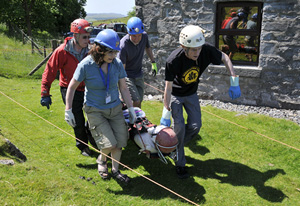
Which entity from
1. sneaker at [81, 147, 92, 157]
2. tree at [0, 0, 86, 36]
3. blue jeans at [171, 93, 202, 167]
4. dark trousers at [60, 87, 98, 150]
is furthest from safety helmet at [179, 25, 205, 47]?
tree at [0, 0, 86, 36]

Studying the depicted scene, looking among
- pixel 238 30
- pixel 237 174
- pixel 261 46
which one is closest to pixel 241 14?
pixel 238 30

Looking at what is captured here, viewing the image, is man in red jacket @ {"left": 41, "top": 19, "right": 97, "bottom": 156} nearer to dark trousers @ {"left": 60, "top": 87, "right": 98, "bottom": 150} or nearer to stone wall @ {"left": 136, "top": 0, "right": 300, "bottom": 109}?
dark trousers @ {"left": 60, "top": 87, "right": 98, "bottom": 150}

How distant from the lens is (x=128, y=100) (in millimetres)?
4531

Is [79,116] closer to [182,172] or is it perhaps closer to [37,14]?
[182,172]

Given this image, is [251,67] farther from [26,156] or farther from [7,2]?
[7,2]

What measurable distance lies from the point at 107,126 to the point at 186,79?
4.73 ft

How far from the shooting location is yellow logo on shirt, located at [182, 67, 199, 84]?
4.54m

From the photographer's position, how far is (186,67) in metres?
4.46

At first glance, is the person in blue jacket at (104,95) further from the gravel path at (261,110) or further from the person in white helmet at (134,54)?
the gravel path at (261,110)

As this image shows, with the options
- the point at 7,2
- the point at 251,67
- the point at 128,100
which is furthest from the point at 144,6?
the point at 7,2

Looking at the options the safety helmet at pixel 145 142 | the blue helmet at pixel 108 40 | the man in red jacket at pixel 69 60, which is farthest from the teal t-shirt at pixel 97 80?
the man in red jacket at pixel 69 60

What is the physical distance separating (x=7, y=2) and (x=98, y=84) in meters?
29.2

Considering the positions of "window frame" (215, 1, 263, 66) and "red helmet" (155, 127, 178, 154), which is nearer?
"red helmet" (155, 127, 178, 154)

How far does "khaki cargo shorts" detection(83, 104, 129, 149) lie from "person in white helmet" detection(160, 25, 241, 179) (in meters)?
0.70
